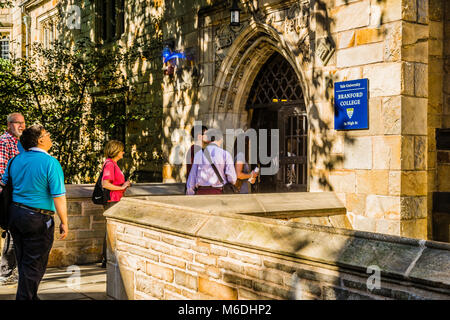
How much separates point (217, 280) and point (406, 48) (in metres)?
3.72

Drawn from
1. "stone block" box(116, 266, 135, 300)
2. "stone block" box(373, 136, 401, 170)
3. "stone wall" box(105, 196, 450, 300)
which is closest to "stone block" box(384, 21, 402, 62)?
"stone block" box(373, 136, 401, 170)

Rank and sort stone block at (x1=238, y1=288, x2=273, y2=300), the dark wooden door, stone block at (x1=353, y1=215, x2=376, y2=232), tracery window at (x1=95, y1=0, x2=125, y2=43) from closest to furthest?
stone block at (x1=238, y1=288, x2=273, y2=300) < stone block at (x1=353, y1=215, x2=376, y2=232) < the dark wooden door < tracery window at (x1=95, y1=0, x2=125, y2=43)

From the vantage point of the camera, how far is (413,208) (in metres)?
6.42

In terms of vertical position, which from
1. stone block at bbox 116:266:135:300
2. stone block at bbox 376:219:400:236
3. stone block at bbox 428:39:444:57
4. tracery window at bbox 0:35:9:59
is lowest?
stone block at bbox 116:266:135:300

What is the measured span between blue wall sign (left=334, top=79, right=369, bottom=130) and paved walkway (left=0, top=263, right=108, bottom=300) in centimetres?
340

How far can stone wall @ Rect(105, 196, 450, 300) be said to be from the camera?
2980 mm

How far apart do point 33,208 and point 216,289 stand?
1.67 meters

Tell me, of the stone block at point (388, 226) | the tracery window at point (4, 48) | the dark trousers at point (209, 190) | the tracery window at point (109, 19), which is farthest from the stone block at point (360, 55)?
the tracery window at point (4, 48)

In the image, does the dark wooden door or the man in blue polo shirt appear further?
the dark wooden door

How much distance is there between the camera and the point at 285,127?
8953 mm

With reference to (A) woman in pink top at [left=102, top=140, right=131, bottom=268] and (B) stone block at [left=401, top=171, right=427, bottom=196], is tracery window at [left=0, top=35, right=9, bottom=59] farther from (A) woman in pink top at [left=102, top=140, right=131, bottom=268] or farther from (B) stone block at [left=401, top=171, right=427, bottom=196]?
(B) stone block at [left=401, top=171, right=427, bottom=196]

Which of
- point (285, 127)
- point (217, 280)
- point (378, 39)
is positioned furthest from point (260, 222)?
point (285, 127)

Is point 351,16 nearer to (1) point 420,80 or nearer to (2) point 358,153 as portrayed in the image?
(1) point 420,80
